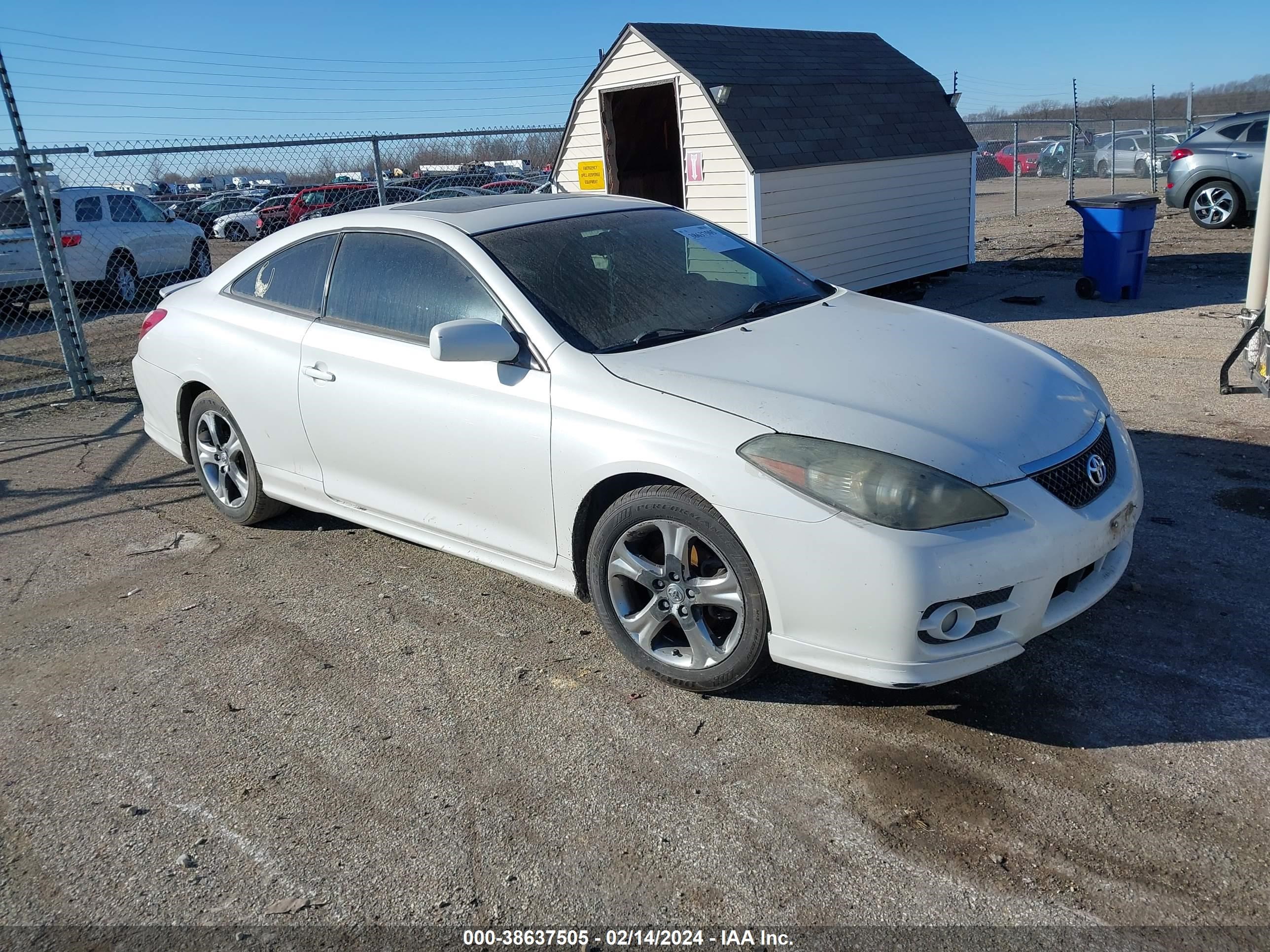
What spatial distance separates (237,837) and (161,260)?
13.3m

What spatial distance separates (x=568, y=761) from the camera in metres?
3.17

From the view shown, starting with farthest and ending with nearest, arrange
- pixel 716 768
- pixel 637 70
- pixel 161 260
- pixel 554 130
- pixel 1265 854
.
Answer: pixel 161 260 → pixel 554 130 → pixel 637 70 → pixel 716 768 → pixel 1265 854

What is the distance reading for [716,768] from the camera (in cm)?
308

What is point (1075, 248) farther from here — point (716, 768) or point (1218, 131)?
point (716, 768)

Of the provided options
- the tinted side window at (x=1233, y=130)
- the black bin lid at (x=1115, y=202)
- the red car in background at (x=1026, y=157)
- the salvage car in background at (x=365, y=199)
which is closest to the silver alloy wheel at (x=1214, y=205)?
the tinted side window at (x=1233, y=130)

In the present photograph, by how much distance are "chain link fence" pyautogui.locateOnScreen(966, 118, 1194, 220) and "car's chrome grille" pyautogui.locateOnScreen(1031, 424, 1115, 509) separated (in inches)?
563

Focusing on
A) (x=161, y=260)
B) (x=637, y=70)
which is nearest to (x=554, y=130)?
(x=637, y=70)

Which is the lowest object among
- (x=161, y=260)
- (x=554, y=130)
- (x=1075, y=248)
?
(x=1075, y=248)

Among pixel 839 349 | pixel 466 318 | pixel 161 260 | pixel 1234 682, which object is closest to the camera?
pixel 1234 682

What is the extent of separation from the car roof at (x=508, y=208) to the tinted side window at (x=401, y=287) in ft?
0.58

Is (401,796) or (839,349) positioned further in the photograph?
(839,349)

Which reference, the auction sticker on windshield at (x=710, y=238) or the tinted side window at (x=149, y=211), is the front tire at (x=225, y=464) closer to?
the auction sticker on windshield at (x=710, y=238)

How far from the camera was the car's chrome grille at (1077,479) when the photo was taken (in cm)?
315

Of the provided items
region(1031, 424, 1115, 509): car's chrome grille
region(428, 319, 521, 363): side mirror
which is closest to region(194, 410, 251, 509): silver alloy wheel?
region(428, 319, 521, 363): side mirror
